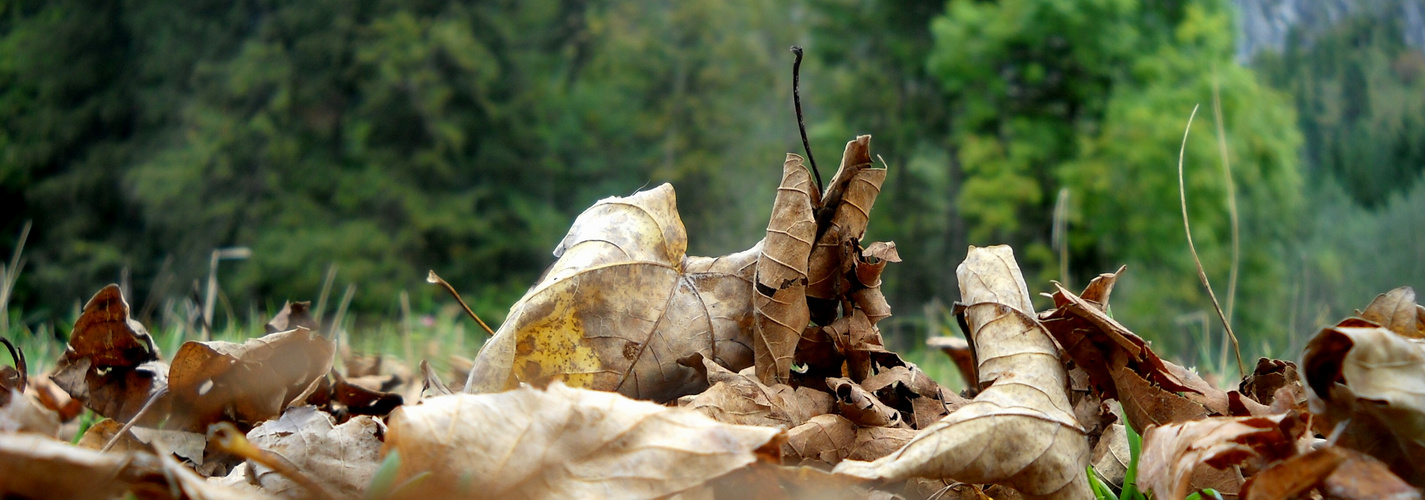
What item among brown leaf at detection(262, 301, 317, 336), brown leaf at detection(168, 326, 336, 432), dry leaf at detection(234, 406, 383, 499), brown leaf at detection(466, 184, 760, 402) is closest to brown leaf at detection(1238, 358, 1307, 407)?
brown leaf at detection(466, 184, 760, 402)

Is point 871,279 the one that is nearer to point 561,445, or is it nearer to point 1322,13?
point 561,445

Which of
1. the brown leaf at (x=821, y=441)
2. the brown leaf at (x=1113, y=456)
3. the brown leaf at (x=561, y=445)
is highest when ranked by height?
the brown leaf at (x=561, y=445)

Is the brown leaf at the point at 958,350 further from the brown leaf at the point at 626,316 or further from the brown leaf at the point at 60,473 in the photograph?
the brown leaf at the point at 60,473

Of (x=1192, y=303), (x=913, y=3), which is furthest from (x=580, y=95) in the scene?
(x=1192, y=303)

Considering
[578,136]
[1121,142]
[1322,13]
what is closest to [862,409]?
[1121,142]

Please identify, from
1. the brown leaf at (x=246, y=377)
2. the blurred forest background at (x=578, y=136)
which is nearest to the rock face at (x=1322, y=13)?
the blurred forest background at (x=578, y=136)

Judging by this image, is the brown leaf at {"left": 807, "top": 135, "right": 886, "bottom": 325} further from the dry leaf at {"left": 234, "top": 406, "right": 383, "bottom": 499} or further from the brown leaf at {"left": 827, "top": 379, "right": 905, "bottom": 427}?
the dry leaf at {"left": 234, "top": 406, "right": 383, "bottom": 499}
